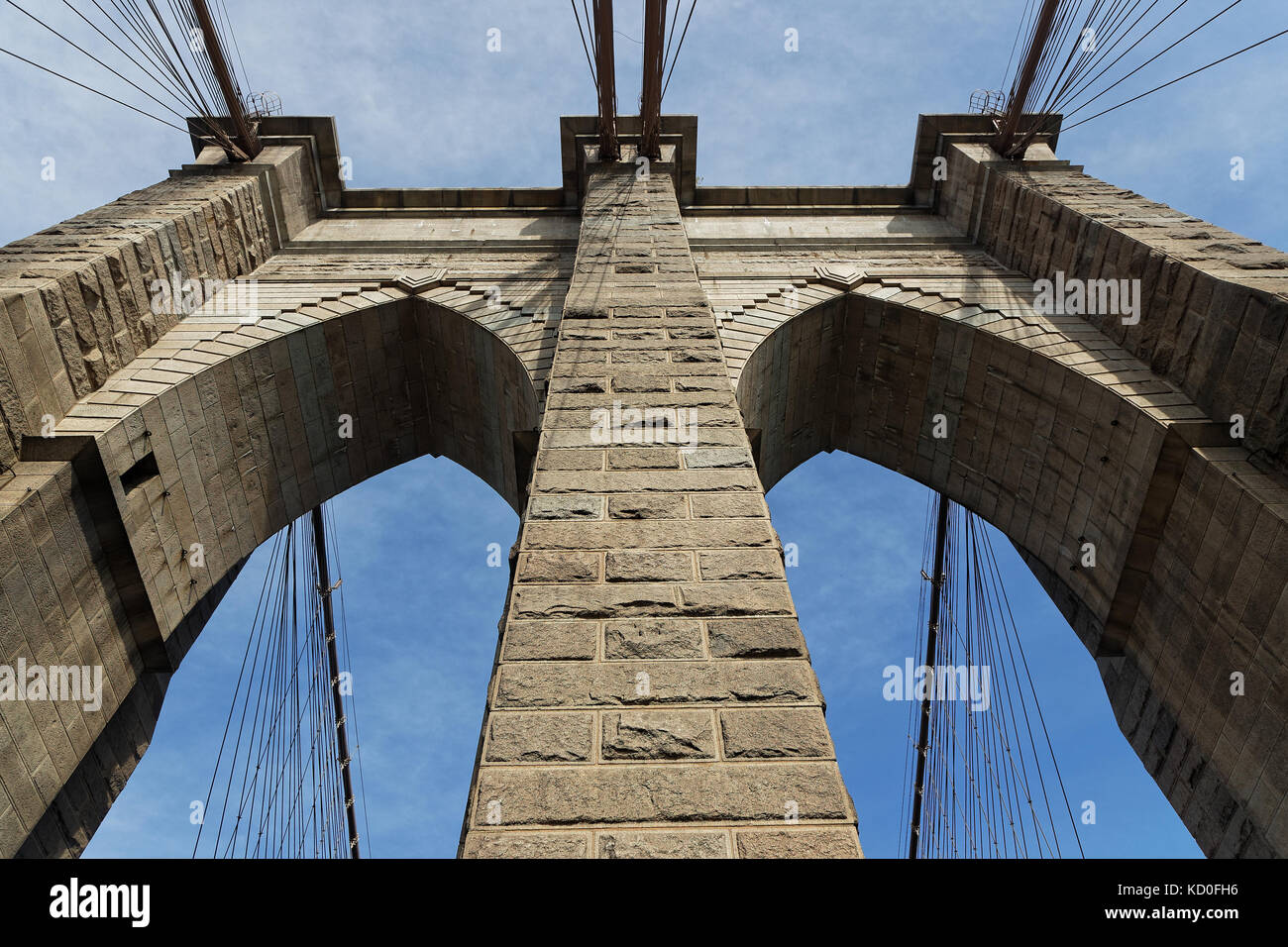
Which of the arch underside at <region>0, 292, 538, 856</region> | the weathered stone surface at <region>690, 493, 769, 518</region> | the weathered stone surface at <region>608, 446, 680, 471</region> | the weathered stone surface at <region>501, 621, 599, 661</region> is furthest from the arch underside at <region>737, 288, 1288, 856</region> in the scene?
the weathered stone surface at <region>501, 621, 599, 661</region>

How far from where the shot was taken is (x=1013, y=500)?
916 cm

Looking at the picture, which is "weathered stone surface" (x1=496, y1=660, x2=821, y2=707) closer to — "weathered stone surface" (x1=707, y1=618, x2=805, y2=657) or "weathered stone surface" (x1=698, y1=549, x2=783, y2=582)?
"weathered stone surface" (x1=707, y1=618, x2=805, y2=657)

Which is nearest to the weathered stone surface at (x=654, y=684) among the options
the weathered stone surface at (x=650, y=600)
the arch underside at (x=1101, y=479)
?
the weathered stone surface at (x=650, y=600)

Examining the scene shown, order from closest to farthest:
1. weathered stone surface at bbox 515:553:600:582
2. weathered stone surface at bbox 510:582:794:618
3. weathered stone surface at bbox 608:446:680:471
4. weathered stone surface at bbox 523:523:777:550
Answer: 1. weathered stone surface at bbox 510:582:794:618
2. weathered stone surface at bbox 515:553:600:582
3. weathered stone surface at bbox 523:523:777:550
4. weathered stone surface at bbox 608:446:680:471

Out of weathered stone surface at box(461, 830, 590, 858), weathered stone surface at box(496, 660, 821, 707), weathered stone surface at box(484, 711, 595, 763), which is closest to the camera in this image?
weathered stone surface at box(461, 830, 590, 858)

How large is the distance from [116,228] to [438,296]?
3.23 m

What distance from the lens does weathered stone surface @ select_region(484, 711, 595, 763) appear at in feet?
10.5

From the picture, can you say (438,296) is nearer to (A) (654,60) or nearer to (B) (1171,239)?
(A) (654,60)

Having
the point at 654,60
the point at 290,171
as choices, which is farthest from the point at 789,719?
the point at 290,171

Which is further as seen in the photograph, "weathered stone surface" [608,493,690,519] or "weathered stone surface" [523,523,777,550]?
"weathered stone surface" [608,493,690,519]

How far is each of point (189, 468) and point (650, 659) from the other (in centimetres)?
603

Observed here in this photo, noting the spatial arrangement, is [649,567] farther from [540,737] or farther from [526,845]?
[526,845]

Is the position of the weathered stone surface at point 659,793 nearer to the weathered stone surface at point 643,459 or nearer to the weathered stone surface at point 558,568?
the weathered stone surface at point 558,568

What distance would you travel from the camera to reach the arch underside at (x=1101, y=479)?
627 cm
